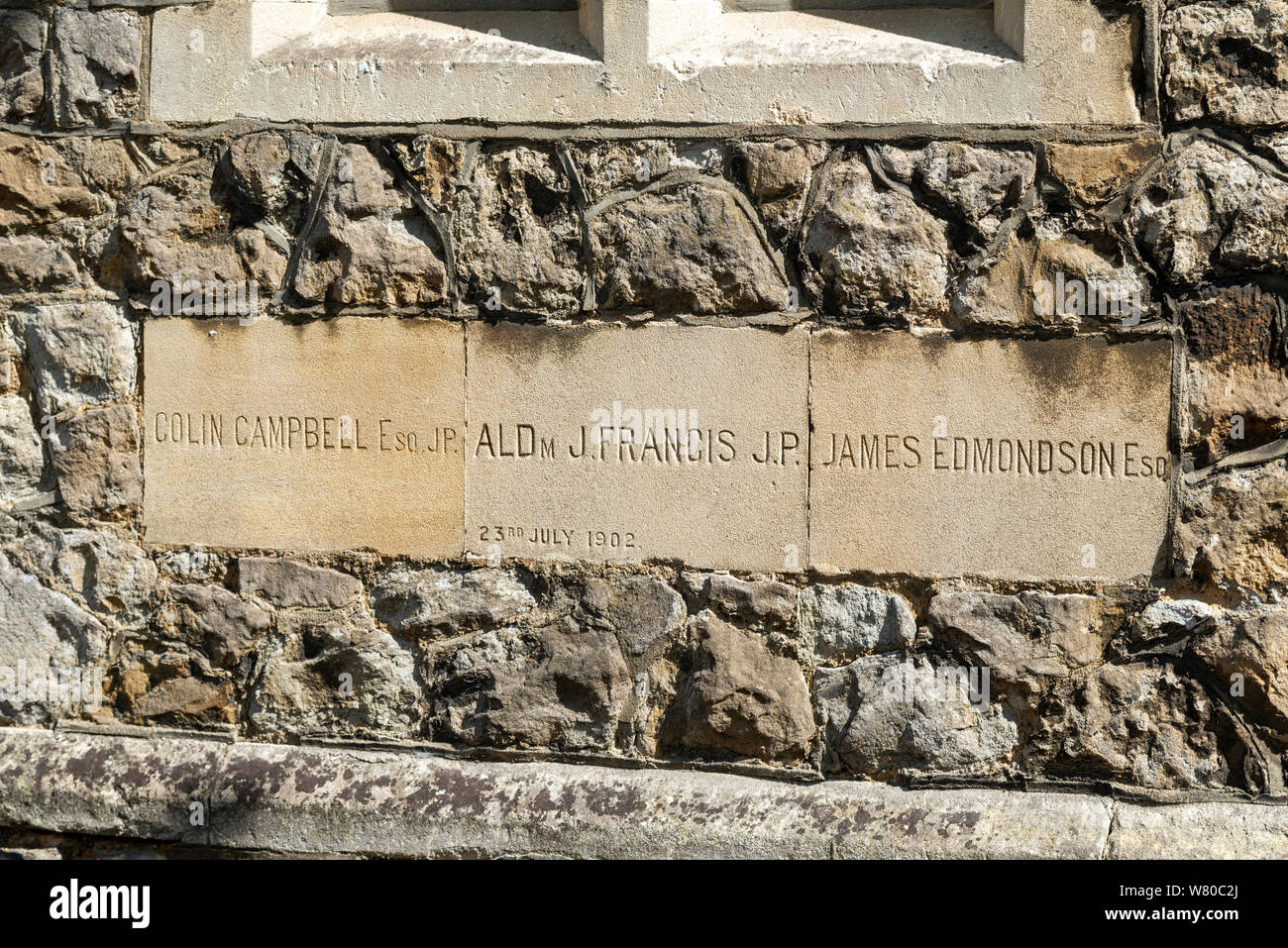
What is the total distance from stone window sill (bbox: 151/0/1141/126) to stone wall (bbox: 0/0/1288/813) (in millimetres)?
60

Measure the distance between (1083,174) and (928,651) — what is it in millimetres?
1209

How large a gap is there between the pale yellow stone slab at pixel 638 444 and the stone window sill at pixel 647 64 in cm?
57

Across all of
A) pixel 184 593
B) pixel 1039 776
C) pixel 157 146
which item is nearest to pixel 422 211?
pixel 157 146

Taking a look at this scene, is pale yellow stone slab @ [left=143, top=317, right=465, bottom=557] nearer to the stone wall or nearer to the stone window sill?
the stone wall

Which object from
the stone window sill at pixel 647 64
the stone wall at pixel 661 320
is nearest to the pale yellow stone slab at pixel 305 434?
the stone wall at pixel 661 320

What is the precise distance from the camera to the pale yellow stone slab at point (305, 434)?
314 cm

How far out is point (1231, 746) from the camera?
2.86m

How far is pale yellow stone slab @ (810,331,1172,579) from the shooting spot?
2854mm

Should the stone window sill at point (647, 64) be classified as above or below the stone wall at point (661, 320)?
above

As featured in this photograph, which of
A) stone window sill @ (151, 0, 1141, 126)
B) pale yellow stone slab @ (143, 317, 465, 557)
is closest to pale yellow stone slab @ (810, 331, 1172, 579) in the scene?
stone window sill @ (151, 0, 1141, 126)

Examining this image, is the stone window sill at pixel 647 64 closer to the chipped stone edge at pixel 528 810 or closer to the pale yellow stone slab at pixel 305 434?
the pale yellow stone slab at pixel 305 434

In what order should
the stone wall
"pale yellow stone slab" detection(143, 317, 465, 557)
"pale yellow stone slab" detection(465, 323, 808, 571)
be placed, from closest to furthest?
1. the stone wall
2. "pale yellow stone slab" detection(465, 323, 808, 571)
3. "pale yellow stone slab" detection(143, 317, 465, 557)

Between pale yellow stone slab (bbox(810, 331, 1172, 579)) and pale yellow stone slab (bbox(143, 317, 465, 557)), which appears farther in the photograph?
pale yellow stone slab (bbox(143, 317, 465, 557))

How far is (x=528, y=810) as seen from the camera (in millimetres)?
3033
